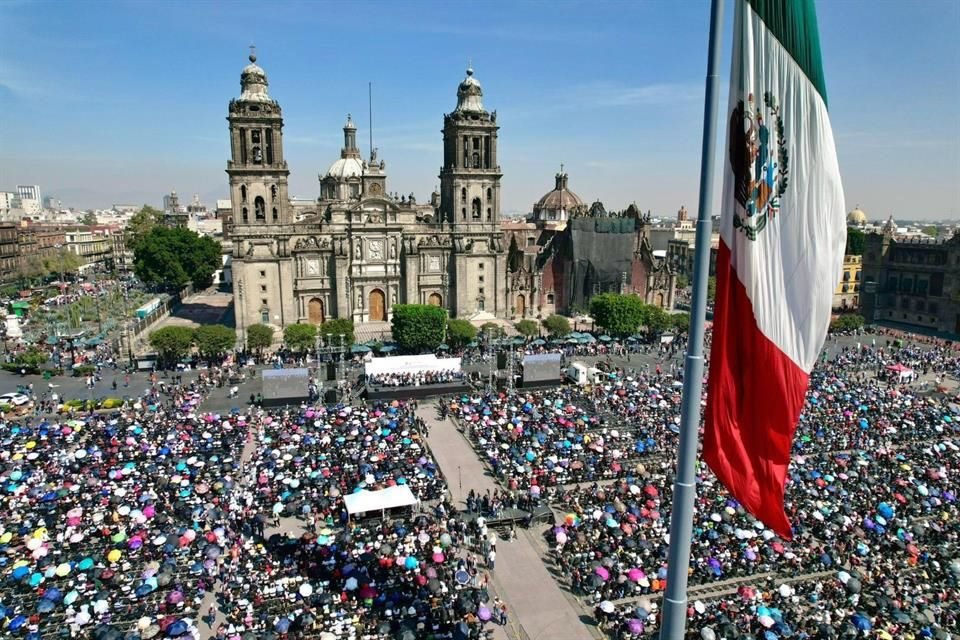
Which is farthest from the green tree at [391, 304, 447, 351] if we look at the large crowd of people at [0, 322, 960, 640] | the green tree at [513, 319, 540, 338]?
the large crowd of people at [0, 322, 960, 640]

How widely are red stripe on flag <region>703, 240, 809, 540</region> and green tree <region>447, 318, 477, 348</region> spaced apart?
4690 cm

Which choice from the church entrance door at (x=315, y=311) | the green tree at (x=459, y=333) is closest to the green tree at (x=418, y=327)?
the green tree at (x=459, y=333)

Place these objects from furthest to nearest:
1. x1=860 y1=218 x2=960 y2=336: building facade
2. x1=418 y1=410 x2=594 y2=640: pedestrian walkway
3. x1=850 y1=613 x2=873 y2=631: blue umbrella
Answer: x1=860 y1=218 x2=960 y2=336: building facade, x1=418 y1=410 x2=594 y2=640: pedestrian walkway, x1=850 y1=613 x2=873 y2=631: blue umbrella

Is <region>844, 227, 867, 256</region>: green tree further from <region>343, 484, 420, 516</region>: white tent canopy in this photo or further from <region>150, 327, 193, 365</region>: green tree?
<region>150, 327, 193, 365</region>: green tree

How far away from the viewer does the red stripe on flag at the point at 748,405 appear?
25.3 ft

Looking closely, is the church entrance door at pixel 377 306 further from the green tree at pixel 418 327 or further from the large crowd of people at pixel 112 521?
the large crowd of people at pixel 112 521

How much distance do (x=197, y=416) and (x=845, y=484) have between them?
34463 mm

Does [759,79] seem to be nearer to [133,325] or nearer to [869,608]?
[869,608]

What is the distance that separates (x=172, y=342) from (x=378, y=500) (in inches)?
1220

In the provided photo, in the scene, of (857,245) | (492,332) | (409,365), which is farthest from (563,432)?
(857,245)

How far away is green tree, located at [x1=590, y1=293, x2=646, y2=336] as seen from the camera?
58.4 metres

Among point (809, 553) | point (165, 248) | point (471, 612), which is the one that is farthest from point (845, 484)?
point (165, 248)

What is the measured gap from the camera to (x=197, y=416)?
37344mm

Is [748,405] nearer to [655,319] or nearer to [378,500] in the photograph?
[378,500]
